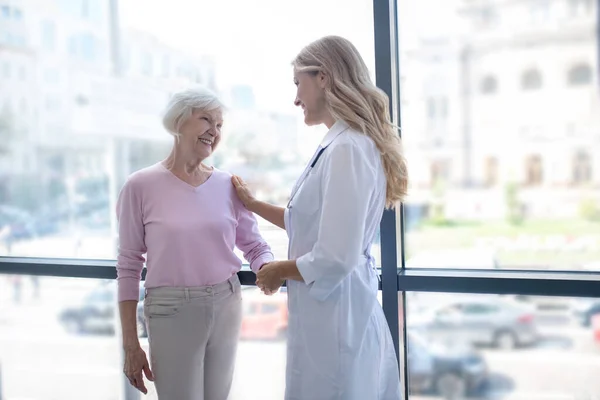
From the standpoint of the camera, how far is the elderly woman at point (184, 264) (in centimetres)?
195

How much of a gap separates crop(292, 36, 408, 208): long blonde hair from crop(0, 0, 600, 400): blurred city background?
1.87 feet

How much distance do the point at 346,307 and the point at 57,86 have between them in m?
1.80

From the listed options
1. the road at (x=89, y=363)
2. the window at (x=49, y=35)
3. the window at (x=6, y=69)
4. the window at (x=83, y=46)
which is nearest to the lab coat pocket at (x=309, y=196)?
the road at (x=89, y=363)

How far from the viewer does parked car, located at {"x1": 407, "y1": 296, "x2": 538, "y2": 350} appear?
2170 mm

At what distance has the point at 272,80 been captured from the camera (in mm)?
2459

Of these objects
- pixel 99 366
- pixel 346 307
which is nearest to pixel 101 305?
pixel 99 366

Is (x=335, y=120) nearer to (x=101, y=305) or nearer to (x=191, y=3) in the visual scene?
(x=191, y=3)

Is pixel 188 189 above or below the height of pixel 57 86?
below

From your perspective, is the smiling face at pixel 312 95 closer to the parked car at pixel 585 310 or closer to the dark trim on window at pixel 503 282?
the dark trim on window at pixel 503 282

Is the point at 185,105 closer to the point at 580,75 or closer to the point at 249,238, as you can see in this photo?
the point at 249,238

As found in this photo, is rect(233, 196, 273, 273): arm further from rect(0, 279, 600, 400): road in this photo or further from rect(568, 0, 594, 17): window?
rect(568, 0, 594, 17): window

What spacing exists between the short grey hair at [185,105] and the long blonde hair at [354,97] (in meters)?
0.41

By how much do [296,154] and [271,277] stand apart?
0.79m

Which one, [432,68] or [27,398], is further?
[27,398]
